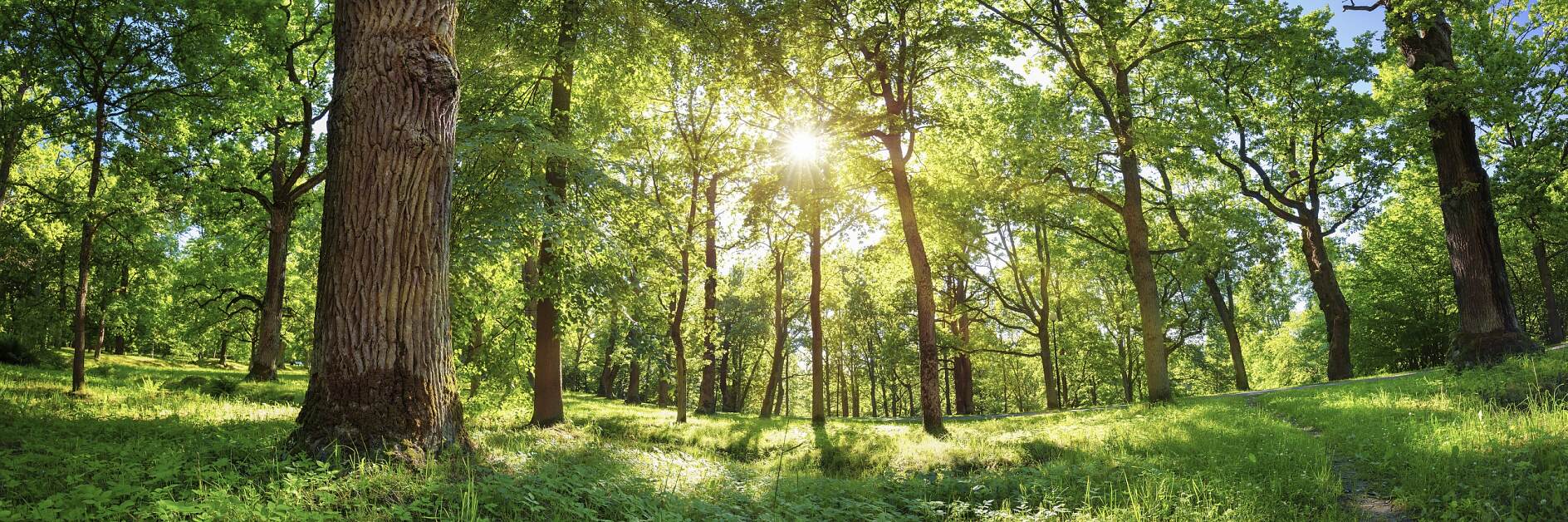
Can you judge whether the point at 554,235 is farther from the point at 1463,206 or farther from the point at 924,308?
the point at 1463,206

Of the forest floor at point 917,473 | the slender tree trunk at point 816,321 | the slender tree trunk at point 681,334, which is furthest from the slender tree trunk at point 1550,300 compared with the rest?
the slender tree trunk at point 681,334

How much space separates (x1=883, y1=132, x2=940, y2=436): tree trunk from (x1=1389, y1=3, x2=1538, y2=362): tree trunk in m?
8.95

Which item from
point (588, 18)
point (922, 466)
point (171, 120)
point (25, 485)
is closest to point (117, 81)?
point (171, 120)

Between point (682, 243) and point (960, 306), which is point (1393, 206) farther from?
point (682, 243)

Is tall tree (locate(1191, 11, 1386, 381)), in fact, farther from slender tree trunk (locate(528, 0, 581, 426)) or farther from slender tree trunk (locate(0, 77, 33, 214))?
slender tree trunk (locate(0, 77, 33, 214))

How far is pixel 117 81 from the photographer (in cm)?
1230

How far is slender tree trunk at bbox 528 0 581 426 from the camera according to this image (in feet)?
34.2

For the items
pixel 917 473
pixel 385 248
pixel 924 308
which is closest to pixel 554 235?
pixel 385 248

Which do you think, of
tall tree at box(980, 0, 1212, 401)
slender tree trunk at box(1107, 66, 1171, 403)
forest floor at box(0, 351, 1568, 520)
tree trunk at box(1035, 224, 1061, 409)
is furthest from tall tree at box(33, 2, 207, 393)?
tree trunk at box(1035, 224, 1061, 409)

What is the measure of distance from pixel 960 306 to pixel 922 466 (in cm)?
1588

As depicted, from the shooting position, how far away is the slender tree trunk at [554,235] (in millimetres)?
10438

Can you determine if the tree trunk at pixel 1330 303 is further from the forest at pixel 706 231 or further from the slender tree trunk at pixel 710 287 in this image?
the slender tree trunk at pixel 710 287

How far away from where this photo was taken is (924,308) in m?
13.9

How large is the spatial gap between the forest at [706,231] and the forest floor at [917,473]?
5cm
